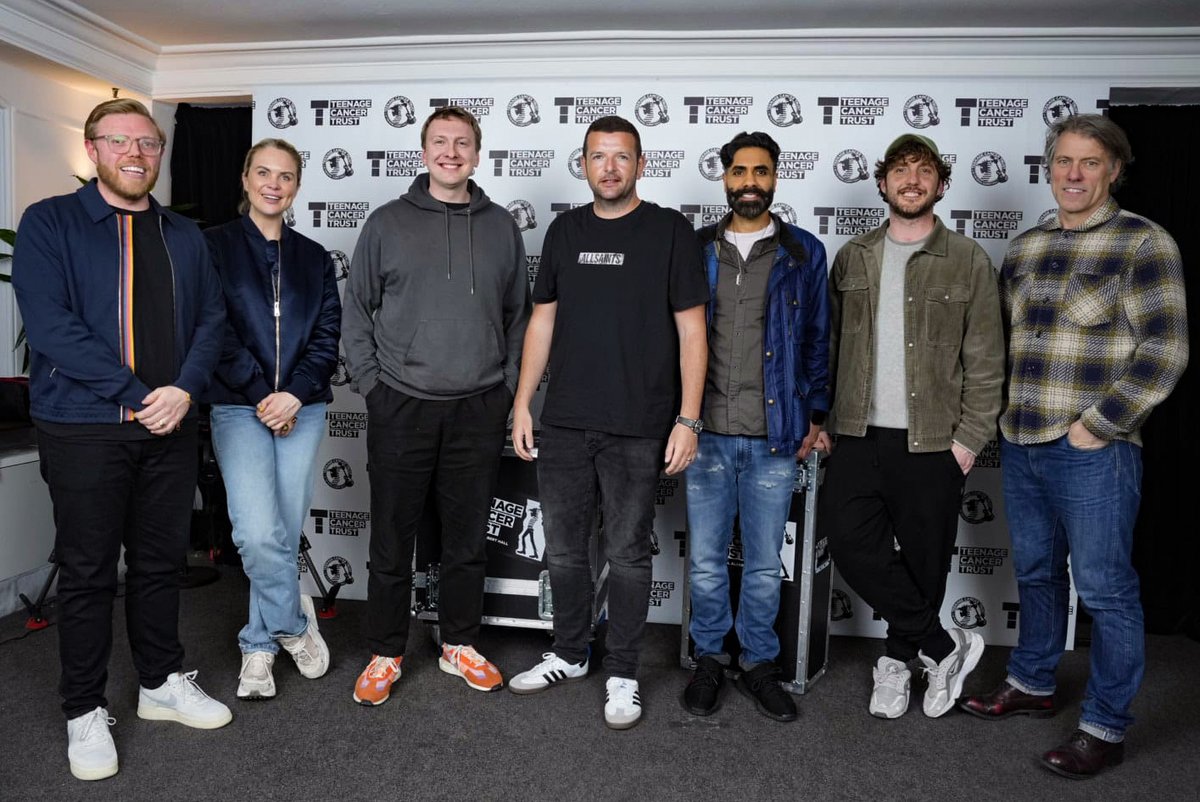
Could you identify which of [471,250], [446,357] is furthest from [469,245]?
[446,357]

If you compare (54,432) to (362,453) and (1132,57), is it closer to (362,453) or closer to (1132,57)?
(362,453)

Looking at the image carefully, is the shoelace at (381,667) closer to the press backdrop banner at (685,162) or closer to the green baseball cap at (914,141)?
the press backdrop banner at (685,162)

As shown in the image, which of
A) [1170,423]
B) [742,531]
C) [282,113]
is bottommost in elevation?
[742,531]

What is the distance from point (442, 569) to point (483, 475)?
345 millimetres

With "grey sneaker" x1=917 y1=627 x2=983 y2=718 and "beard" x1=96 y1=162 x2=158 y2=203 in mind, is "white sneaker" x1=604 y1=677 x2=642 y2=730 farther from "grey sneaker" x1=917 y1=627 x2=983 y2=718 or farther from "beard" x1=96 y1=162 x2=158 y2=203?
"beard" x1=96 y1=162 x2=158 y2=203

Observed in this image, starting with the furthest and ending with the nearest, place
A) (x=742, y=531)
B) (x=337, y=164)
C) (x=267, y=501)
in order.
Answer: (x=337, y=164) → (x=742, y=531) → (x=267, y=501)

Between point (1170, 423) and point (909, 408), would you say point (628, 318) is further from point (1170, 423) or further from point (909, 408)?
point (1170, 423)

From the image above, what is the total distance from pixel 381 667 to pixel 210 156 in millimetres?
2850

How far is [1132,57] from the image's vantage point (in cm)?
326

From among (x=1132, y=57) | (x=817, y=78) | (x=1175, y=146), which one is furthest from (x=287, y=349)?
(x=1175, y=146)

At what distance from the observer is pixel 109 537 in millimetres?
2121

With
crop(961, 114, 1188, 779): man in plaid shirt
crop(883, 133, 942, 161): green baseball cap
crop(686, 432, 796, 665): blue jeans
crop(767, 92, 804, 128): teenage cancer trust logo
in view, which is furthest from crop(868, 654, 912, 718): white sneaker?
crop(767, 92, 804, 128): teenage cancer trust logo

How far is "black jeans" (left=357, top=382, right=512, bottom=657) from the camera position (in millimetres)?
2488

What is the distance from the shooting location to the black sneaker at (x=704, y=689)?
2504mm
